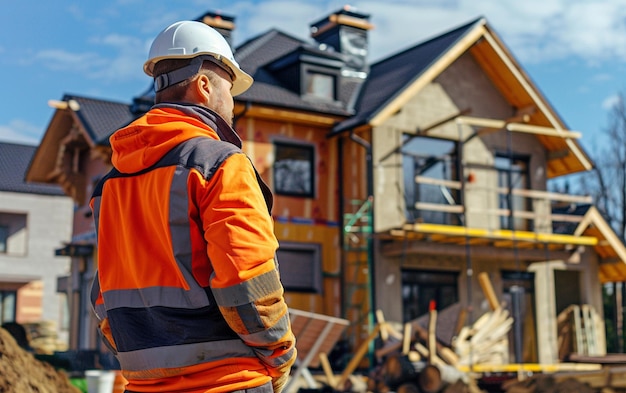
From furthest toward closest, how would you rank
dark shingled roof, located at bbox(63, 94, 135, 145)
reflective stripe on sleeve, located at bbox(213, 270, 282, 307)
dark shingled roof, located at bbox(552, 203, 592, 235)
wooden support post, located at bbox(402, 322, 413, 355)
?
dark shingled roof, located at bbox(552, 203, 592, 235) → dark shingled roof, located at bbox(63, 94, 135, 145) → wooden support post, located at bbox(402, 322, 413, 355) → reflective stripe on sleeve, located at bbox(213, 270, 282, 307)

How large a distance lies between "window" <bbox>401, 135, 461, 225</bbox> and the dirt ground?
13812 millimetres

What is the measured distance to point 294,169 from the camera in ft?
74.8

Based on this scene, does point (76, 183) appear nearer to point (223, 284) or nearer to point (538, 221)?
point (538, 221)

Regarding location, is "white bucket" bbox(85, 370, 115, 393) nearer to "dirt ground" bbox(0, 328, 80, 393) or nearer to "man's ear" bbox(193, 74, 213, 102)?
"dirt ground" bbox(0, 328, 80, 393)

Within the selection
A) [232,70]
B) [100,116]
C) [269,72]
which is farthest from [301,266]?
[232,70]

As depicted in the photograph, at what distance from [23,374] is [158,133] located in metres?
5.78

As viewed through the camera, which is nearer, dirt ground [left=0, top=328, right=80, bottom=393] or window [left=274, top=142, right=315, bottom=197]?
dirt ground [left=0, top=328, right=80, bottom=393]

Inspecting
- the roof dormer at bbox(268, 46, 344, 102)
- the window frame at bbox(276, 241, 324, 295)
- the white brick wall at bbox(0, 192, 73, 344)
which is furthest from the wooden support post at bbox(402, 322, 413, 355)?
the white brick wall at bbox(0, 192, 73, 344)

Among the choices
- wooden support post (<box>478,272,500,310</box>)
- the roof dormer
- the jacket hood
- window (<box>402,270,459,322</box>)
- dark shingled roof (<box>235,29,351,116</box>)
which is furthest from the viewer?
the roof dormer

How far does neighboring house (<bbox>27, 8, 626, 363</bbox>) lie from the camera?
22.1m

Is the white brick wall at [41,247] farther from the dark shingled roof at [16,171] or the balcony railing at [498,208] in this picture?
the balcony railing at [498,208]

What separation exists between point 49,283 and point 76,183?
13.4 m

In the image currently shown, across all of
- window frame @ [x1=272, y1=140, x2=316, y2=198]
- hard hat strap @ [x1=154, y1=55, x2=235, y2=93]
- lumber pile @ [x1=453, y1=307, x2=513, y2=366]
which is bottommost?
lumber pile @ [x1=453, y1=307, x2=513, y2=366]

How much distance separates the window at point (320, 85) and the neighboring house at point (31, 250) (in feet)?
60.6
